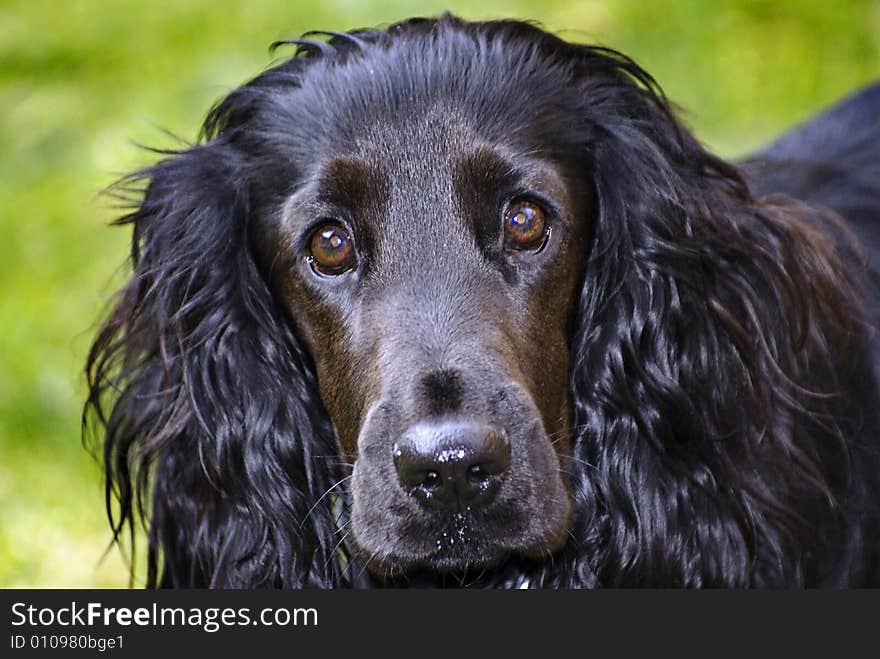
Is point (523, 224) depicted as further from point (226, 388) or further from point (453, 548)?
point (226, 388)

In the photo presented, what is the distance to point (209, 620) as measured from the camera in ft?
12.4

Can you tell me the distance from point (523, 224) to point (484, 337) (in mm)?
342

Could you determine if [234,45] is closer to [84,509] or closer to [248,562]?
[84,509]

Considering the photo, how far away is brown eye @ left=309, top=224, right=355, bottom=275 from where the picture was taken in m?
3.56

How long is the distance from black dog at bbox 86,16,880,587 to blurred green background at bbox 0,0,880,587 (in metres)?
2.09

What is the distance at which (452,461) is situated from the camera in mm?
3154

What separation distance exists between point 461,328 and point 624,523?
2.57 ft

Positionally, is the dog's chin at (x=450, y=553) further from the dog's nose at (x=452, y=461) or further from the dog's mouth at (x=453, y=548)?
the dog's nose at (x=452, y=461)

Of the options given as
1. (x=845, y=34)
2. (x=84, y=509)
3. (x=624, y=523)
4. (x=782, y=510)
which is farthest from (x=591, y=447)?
(x=845, y=34)

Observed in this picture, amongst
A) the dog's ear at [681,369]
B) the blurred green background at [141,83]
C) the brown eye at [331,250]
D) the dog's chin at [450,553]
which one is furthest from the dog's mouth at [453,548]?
the blurred green background at [141,83]

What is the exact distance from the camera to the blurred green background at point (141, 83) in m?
6.38

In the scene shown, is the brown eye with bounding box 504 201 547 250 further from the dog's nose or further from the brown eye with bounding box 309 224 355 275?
the dog's nose

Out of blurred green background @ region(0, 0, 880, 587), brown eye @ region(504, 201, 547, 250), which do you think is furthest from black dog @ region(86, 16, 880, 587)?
blurred green background @ region(0, 0, 880, 587)

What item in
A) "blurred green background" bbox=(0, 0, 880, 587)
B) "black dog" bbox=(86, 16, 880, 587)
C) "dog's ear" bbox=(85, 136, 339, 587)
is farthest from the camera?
"blurred green background" bbox=(0, 0, 880, 587)
